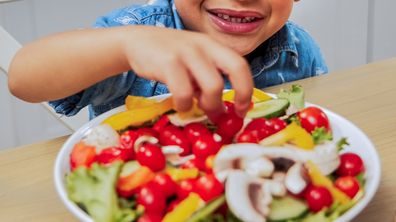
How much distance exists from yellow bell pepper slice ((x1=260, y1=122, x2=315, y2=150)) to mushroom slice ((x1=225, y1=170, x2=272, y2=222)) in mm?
67

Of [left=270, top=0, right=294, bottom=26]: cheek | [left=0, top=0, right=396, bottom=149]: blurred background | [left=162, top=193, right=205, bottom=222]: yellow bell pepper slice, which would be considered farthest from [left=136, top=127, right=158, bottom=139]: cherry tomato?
[left=0, top=0, right=396, bottom=149]: blurred background

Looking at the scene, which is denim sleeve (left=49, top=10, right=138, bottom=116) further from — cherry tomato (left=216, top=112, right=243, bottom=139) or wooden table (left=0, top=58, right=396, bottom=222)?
cherry tomato (left=216, top=112, right=243, bottom=139)

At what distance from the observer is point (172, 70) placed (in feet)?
1.73

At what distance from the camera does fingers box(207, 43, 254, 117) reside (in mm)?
528

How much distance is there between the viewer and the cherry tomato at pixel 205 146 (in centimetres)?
54

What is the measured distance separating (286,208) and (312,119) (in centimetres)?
14

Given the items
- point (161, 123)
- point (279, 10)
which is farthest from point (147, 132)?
point (279, 10)

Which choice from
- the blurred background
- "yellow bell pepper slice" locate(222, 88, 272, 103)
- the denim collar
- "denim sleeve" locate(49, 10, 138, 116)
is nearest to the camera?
"yellow bell pepper slice" locate(222, 88, 272, 103)

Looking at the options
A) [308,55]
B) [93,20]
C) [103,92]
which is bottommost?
[93,20]

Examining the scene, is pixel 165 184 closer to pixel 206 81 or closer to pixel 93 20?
pixel 206 81

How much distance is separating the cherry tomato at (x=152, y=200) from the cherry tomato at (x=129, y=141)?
7cm

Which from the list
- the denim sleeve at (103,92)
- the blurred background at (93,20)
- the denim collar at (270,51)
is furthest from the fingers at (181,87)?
the blurred background at (93,20)

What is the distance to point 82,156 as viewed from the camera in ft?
1.83

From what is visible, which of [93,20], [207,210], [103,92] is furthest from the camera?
[93,20]
